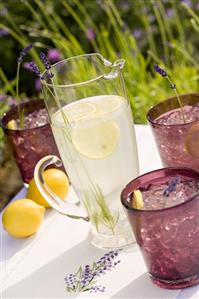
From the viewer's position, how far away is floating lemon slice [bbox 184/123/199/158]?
1.46 m

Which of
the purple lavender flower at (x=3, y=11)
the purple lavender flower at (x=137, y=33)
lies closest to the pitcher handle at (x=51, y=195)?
the purple lavender flower at (x=3, y=11)

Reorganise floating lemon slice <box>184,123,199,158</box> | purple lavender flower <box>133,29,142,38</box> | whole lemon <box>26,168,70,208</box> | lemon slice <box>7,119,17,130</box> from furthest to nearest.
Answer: purple lavender flower <box>133,29,142,38</box>, lemon slice <box>7,119,17,130</box>, whole lemon <box>26,168,70,208</box>, floating lemon slice <box>184,123,199,158</box>

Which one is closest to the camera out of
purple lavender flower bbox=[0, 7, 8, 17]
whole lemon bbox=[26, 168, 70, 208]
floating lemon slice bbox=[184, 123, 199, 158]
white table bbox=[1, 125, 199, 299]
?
white table bbox=[1, 125, 199, 299]

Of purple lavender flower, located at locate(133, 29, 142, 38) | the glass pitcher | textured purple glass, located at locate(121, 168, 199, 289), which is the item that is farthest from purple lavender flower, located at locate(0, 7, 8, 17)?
textured purple glass, located at locate(121, 168, 199, 289)

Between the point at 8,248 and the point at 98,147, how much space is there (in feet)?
1.12

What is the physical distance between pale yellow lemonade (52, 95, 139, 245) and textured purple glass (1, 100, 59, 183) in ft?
0.89

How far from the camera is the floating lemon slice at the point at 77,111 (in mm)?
1447

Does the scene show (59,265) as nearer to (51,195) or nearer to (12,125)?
(51,195)

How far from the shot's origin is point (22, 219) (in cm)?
159

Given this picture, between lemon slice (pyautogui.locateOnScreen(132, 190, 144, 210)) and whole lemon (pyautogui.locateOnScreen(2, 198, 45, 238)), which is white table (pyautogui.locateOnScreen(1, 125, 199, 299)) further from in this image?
lemon slice (pyautogui.locateOnScreen(132, 190, 144, 210))

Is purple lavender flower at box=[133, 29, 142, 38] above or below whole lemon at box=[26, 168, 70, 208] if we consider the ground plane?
below

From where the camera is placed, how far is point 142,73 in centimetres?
279

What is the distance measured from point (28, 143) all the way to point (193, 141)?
19.0 inches

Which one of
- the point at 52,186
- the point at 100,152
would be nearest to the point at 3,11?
the point at 52,186
